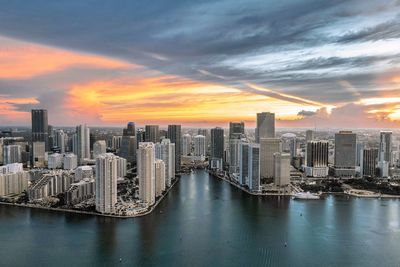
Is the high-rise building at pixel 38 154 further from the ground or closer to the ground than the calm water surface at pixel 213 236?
further from the ground

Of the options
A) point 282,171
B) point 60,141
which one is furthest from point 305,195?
point 60,141

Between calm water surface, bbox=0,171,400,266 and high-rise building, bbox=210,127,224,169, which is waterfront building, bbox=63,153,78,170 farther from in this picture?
high-rise building, bbox=210,127,224,169

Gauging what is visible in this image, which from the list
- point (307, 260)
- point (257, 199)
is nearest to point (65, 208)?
point (257, 199)

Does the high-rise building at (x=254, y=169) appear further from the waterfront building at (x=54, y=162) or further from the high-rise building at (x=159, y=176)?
the waterfront building at (x=54, y=162)

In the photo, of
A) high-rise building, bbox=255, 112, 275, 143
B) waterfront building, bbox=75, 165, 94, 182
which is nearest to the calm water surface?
waterfront building, bbox=75, 165, 94, 182

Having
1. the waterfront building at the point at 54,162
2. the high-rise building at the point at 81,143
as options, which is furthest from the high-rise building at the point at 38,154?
the high-rise building at the point at 81,143

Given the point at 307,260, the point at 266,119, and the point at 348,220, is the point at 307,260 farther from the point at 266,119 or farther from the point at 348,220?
the point at 266,119
